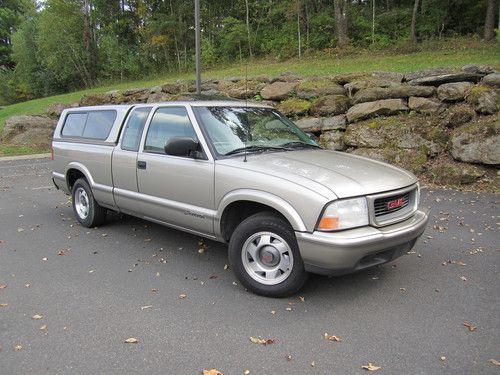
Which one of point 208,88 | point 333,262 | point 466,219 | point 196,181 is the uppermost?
point 208,88

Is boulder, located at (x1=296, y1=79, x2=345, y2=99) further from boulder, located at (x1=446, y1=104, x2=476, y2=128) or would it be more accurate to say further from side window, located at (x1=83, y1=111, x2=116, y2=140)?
side window, located at (x1=83, y1=111, x2=116, y2=140)

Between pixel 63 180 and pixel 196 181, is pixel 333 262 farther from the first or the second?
pixel 63 180

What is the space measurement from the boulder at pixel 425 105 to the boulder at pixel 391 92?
0.21m

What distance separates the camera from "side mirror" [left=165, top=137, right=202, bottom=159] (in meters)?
4.25

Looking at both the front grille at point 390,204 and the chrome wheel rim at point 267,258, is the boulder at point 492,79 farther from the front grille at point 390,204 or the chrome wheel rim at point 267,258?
the chrome wheel rim at point 267,258

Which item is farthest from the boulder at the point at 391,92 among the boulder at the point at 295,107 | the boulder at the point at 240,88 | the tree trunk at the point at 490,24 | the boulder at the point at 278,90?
the tree trunk at the point at 490,24

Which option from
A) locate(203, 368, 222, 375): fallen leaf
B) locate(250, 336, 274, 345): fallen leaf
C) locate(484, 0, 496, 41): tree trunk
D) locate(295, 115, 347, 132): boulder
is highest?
locate(484, 0, 496, 41): tree trunk

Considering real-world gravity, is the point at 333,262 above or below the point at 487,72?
below

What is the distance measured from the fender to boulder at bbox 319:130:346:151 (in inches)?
269

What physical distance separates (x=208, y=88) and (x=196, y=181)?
11.7 m

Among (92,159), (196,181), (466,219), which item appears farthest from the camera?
(466,219)

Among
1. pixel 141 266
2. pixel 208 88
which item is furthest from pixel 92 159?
pixel 208 88

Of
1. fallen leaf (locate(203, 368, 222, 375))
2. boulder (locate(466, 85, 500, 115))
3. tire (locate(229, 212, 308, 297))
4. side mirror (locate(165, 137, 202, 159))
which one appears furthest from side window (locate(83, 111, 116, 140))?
boulder (locate(466, 85, 500, 115))

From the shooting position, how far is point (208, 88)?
611 inches
